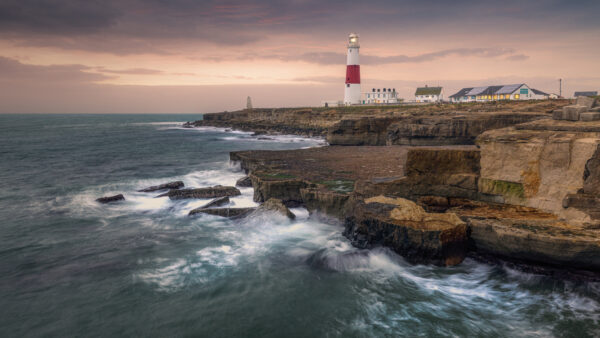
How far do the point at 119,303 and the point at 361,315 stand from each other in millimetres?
5292

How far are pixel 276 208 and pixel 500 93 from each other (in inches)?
2573

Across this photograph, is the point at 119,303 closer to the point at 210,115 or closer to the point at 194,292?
the point at 194,292

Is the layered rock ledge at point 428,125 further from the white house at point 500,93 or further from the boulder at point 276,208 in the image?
the white house at point 500,93

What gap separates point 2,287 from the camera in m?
A: 8.26

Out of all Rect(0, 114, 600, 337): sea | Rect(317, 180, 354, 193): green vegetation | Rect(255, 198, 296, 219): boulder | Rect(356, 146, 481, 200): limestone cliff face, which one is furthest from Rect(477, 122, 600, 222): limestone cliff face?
Rect(255, 198, 296, 219): boulder

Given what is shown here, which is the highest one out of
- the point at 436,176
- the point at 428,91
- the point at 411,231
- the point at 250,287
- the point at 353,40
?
the point at 353,40

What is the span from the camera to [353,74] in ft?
211

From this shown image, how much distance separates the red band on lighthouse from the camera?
207 feet

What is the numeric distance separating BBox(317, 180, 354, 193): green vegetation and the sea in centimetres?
125

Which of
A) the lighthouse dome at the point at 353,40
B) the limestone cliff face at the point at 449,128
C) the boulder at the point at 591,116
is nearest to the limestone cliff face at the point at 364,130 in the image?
the limestone cliff face at the point at 449,128

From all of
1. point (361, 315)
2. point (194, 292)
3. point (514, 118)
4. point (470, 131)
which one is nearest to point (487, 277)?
point (361, 315)

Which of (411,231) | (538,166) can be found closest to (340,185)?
(411,231)

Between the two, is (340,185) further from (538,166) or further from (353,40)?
(353,40)

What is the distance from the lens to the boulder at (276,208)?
11.9 metres
